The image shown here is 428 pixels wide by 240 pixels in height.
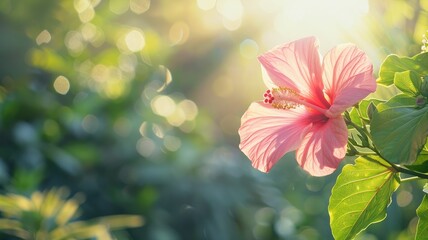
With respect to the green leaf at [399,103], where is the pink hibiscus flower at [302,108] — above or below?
above

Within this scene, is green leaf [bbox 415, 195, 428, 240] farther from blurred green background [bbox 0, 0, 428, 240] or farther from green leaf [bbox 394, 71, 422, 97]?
blurred green background [bbox 0, 0, 428, 240]

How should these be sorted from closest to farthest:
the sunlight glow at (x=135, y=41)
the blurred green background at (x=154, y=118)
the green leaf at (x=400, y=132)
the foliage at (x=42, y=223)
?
1. the green leaf at (x=400, y=132)
2. the foliage at (x=42, y=223)
3. the blurred green background at (x=154, y=118)
4. the sunlight glow at (x=135, y=41)

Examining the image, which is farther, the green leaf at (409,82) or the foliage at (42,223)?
the foliage at (42,223)

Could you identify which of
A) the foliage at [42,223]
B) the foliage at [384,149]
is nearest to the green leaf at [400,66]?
the foliage at [384,149]

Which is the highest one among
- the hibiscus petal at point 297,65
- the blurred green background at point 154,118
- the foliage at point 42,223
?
the blurred green background at point 154,118

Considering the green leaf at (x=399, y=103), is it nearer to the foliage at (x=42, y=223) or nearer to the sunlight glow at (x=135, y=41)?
the foliage at (x=42, y=223)

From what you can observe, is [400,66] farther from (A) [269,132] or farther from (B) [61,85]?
(B) [61,85]

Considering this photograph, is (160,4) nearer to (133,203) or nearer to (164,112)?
(164,112)
